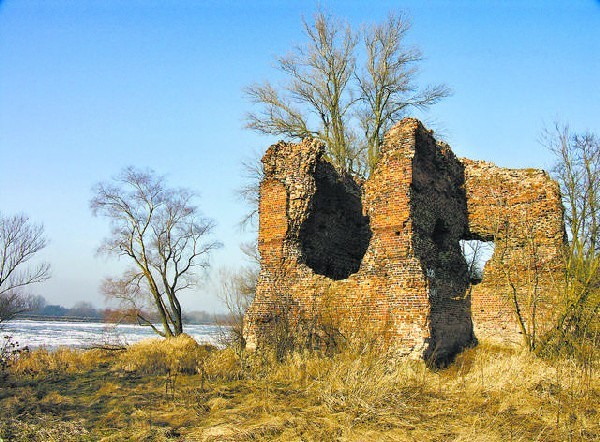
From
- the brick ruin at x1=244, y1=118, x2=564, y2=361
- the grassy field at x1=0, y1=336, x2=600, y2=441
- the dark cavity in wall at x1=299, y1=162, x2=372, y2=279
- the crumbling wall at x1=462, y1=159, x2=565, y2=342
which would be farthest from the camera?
the dark cavity in wall at x1=299, y1=162, x2=372, y2=279

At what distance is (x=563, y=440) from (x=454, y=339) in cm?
502

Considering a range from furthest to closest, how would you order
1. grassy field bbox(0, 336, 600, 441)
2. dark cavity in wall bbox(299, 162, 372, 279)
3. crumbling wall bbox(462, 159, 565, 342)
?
dark cavity in wall bbox(299, 162, 372, 279) < crumbling wall bbox(462, 159, 565, 342) < grassy field bbox(0, 336, 600, 441)

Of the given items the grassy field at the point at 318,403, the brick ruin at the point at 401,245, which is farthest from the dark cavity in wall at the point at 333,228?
the grassy field at the point at 318,403

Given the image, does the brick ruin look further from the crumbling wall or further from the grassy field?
the grassy field

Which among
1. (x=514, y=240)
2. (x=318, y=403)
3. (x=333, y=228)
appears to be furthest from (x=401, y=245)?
(x=318, y=403)

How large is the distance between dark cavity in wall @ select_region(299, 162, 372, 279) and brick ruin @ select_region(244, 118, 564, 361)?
0.03m

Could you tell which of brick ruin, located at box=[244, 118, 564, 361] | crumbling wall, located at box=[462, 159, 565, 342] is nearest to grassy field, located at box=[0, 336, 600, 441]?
brick ruin, located at box=[244, 118, 564, 361]

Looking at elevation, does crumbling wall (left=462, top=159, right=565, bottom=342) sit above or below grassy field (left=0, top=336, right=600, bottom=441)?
above

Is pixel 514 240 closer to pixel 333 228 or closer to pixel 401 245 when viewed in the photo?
pixel 401 245

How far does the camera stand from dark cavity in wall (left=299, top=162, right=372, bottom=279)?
10.9 metres

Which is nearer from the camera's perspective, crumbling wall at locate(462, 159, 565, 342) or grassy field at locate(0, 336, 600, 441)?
grassy field at locate(0, 336, 600, 441)

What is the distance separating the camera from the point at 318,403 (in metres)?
6.19

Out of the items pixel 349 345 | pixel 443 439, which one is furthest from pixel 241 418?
pixel 349 345

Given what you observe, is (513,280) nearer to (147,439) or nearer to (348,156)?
(147,439)
